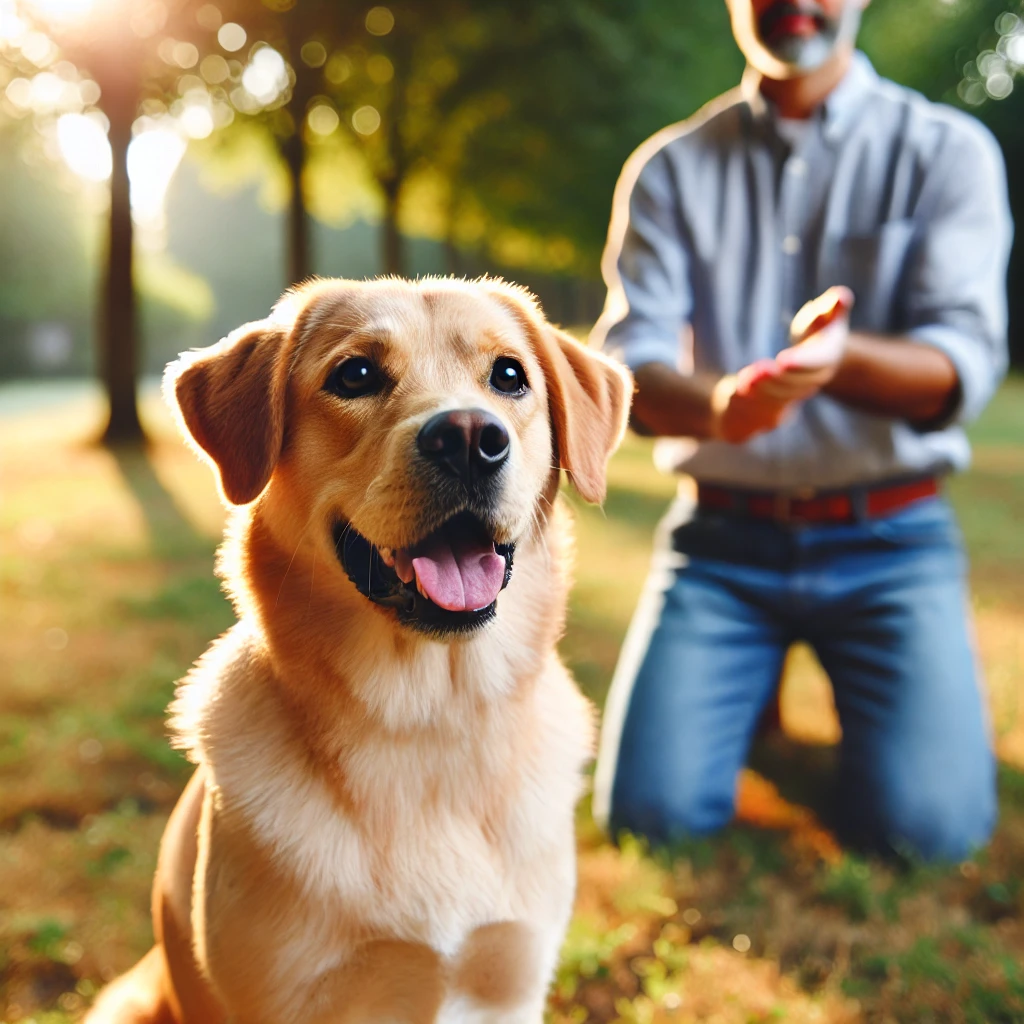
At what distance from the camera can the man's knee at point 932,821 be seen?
2.99 meters

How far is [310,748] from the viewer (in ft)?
5.74

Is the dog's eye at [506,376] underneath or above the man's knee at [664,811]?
above

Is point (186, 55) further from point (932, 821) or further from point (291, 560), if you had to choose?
point (932, 821)

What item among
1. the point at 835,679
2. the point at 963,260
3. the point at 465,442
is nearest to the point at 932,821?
the point at 835,679

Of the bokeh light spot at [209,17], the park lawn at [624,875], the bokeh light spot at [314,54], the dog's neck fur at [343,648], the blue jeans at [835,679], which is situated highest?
the bokeh light spot at [209,17]

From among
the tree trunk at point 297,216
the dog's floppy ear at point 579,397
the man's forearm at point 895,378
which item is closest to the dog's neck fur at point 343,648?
the dog's floppy ear at point 579,397

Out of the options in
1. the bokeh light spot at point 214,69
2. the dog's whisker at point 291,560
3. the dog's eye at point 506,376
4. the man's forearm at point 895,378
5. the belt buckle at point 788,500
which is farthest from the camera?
the bokeh light spot at point 214,69

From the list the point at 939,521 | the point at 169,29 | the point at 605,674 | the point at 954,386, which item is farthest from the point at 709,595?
the point at 169,29

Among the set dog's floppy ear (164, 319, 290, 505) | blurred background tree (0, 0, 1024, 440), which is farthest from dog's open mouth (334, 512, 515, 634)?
blurred background tree (0, 0, 1024, 440)

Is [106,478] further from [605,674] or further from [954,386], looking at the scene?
[954,386]

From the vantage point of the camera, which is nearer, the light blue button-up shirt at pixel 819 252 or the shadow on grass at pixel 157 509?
the light blue button-up shirt at pixel 819 252

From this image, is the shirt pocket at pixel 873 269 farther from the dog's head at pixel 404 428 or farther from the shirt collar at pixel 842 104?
the dog's head at pixel 404 428

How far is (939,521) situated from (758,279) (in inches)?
40.7

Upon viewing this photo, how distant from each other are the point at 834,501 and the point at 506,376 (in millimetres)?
1735
